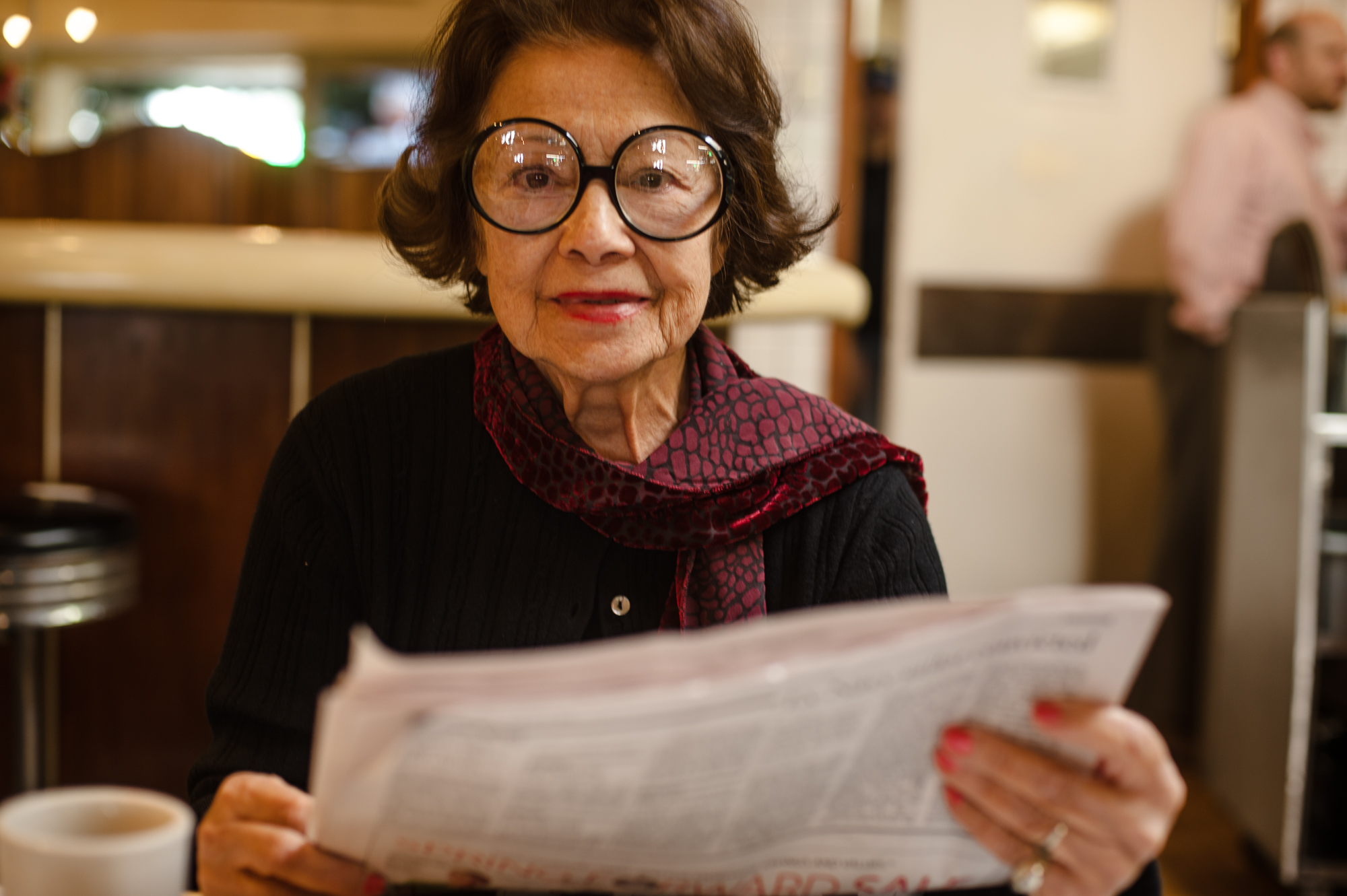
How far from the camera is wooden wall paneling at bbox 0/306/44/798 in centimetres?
193

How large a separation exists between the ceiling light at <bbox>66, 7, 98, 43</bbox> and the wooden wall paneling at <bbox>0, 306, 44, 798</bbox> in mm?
3736

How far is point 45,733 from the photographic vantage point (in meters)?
2.00

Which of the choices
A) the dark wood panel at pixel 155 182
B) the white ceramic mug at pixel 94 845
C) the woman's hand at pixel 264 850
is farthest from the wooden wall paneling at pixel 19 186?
the white ceramic mug at pixel 94 845

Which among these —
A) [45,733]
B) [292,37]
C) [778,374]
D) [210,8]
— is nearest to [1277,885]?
[778,374]

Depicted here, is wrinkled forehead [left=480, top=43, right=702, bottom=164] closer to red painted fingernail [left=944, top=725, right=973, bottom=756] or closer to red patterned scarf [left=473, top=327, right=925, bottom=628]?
red patterned scarf [left=473, top=327, right=925, bottom=628]

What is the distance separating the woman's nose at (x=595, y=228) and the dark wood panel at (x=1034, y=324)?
2.61m

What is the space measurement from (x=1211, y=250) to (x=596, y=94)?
2450 millimetres

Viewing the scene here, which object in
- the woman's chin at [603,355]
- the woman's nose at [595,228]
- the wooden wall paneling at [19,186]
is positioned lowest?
the woman's chin at [603,355]

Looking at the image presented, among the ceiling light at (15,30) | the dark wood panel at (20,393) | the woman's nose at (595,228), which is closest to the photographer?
the woman's nose at (595,228)

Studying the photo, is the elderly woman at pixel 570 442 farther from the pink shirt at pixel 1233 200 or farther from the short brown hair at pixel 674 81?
the pink shirt at pixel 1233 200

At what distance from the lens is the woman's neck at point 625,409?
0.98 m

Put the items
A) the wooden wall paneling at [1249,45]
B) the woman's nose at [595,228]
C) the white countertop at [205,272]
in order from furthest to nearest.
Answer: the wooden wall paneling at [1249,45]
the white countertop at [205,272]
the woman's nose at [595,228]

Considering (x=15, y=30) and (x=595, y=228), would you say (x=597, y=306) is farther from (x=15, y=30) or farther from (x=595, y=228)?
(x=15, y=30)

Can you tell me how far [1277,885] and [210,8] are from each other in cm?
552
